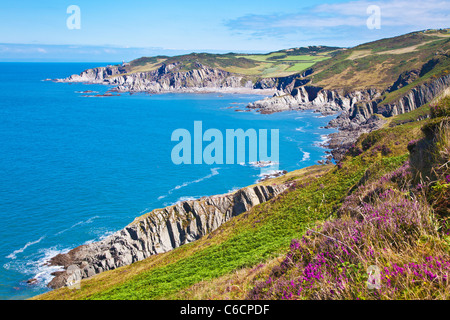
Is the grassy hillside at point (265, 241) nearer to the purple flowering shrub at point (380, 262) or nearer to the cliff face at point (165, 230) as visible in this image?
the purple flowering shrub at point (380, 262)

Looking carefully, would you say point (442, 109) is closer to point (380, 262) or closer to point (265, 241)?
point (380, 262)

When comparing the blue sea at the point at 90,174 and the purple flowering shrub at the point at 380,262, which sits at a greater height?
the purple flowering shrub at the point at 380,262

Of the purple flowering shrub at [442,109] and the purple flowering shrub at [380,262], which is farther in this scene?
the purple flowering shrub at [442,109]

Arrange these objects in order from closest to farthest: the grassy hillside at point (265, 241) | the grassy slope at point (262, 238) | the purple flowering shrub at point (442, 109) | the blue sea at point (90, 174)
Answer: the purple flowering shrub at point (442, 109)
the grassy hillside at point (265, 241)
the grassy slope at point (262, 238)
the blue sea at point (90, 174)

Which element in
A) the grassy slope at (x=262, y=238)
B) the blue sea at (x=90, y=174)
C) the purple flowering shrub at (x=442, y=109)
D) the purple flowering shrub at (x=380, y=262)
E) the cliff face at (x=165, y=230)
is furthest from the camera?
the blue sea at (x=90, y=174)

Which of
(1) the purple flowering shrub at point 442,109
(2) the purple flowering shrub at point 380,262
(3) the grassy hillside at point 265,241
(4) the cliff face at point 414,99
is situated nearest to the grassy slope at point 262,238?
(3) the grassy hillside at point 265,241

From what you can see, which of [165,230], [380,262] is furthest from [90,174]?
[380,262]
